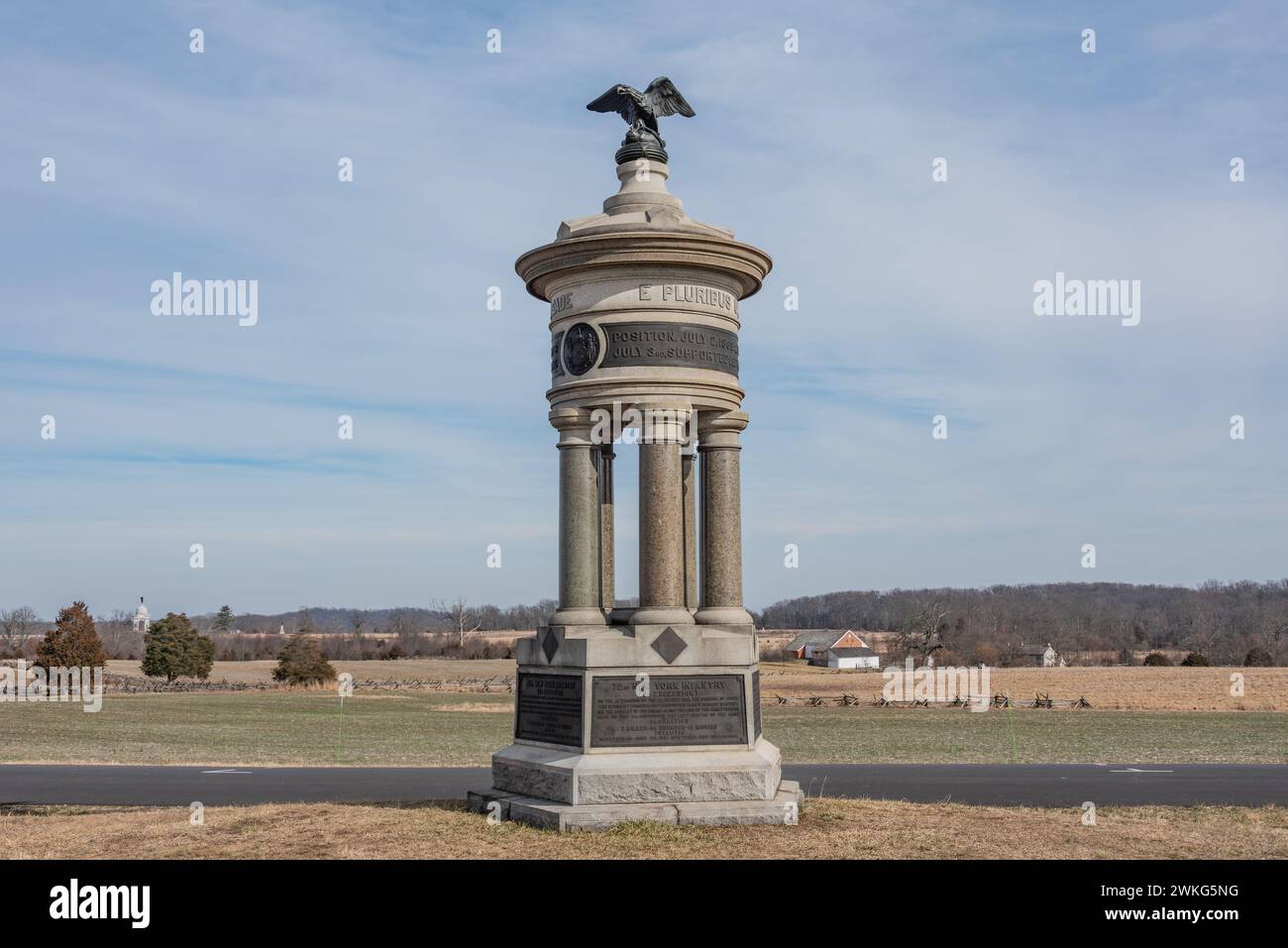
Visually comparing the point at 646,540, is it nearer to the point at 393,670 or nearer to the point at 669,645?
the point at 669,645

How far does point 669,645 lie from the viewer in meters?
12.0

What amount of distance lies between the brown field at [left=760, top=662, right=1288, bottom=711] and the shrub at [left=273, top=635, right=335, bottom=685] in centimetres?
2354

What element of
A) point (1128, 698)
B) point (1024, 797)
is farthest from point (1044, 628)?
point (1024, 797)

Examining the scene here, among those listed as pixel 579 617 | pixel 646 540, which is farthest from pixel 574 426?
pixel 579 617

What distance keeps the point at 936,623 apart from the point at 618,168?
8163 cm

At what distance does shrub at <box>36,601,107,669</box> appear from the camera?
2084 inches

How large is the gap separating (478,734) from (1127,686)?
35948 millimetres

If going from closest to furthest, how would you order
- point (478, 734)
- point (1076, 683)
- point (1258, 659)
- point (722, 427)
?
point (722, 427) → point (478, 734) → point (1076, 683) → point (1258, 659)

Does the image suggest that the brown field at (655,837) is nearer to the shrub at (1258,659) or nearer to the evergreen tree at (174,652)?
the evergreen tree at (174,652)

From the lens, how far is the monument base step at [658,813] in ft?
36.4

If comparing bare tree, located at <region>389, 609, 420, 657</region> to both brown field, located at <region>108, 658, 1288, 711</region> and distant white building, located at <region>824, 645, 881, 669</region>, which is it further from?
distant white building, located at <region>824, 645, 881, 669</region>

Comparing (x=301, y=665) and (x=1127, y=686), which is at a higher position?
(x=301, y=665)

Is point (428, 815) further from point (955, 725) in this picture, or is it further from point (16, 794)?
point (955, 725)

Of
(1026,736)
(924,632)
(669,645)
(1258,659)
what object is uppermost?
(669,645)
